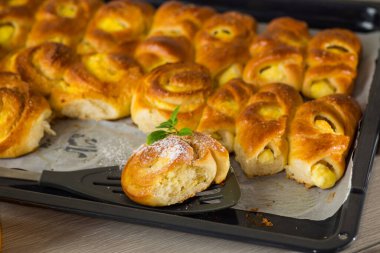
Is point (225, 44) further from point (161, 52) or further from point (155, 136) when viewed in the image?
point (155, 136)

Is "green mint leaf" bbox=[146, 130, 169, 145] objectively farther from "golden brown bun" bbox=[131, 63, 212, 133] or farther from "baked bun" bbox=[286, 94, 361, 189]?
"baked bun" bbox=[286, 94, 361, 189]

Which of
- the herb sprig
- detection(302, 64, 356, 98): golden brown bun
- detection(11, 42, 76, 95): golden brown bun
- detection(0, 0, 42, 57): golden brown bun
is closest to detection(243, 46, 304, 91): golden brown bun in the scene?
detection(302, 64, 356, 98): golden brown bun

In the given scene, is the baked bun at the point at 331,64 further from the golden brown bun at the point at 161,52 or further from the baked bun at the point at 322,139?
the golden brown bun at the point at 161,52

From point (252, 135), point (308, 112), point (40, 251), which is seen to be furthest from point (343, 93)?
point (40, 251)

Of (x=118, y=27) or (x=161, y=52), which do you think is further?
(x=118, y=27)

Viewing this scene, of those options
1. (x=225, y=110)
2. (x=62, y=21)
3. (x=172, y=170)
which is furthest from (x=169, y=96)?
(x=62, y=21)

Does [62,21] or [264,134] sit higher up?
[62,21]

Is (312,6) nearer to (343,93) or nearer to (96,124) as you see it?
(343,93)
